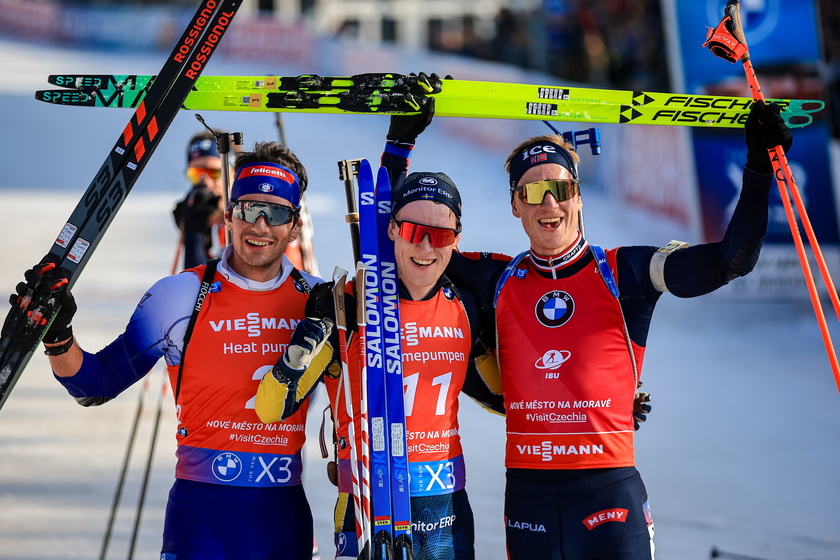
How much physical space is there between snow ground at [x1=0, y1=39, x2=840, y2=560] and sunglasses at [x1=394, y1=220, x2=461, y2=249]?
2.85m

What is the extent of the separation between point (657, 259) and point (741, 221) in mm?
343

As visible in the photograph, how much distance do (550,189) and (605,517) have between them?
1.18 m

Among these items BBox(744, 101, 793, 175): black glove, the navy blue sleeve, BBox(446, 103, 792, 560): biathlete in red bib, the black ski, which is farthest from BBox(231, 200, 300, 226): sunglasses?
BBox(744, 101, 793, 175): black glove

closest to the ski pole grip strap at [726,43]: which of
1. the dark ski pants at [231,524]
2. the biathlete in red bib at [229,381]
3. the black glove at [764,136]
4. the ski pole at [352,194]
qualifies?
the black glove at [764,136]

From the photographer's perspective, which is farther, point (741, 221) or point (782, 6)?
point (782, 6)

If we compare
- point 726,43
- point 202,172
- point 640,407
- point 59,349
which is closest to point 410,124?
point 726,43

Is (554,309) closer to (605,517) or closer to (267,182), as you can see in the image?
(605,517)

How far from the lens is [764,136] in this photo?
10.9 feet

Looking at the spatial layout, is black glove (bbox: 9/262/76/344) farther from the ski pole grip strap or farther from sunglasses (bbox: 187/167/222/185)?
sunglasses (bbox: 187/167/222/185)

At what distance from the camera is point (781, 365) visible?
955 cm

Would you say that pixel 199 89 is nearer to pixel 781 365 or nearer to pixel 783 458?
pixel 783 458

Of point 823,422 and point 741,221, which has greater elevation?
point 823,422

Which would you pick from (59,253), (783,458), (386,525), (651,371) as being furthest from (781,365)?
(59,253)

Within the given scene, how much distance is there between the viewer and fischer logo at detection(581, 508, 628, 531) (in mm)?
3328
